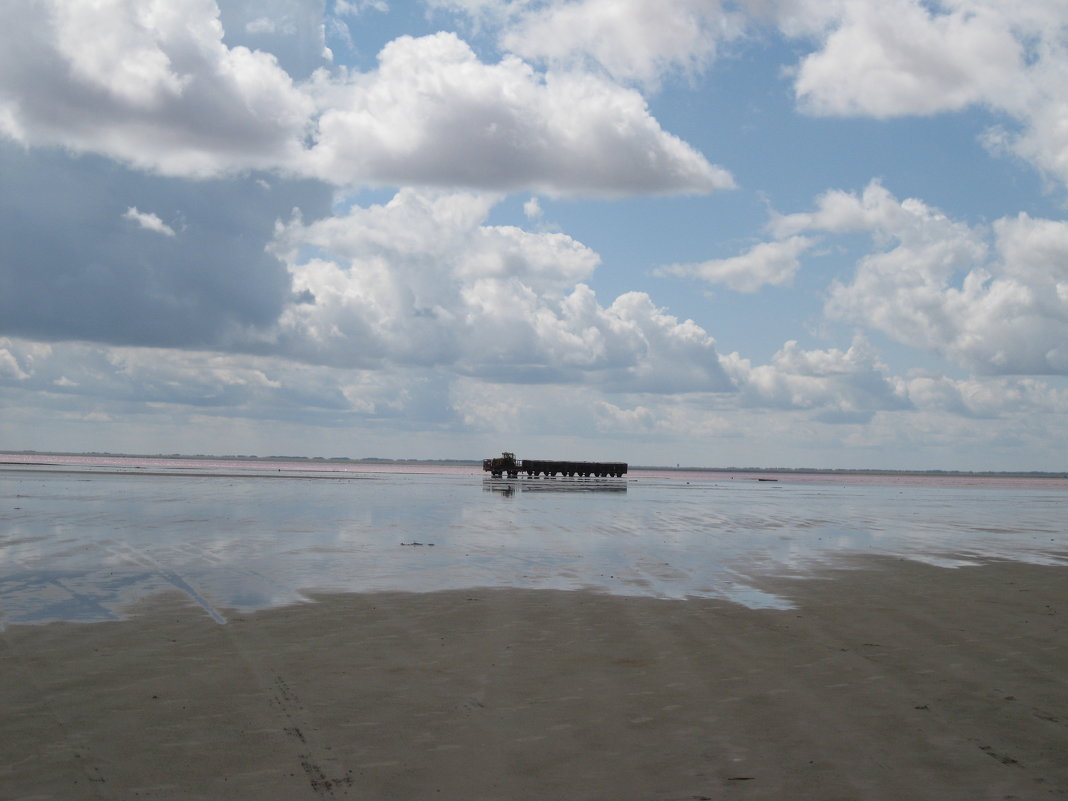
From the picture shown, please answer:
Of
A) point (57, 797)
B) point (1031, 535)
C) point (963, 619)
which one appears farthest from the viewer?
point (1031, 535)

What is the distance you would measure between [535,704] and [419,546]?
1400cm

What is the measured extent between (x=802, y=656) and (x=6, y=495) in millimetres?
41184

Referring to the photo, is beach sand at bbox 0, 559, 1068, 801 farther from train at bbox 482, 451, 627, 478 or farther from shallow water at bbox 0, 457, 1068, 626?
train at bbox 482, 451, 627, 478

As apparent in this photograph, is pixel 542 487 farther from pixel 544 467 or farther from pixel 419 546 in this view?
pixel 419 546

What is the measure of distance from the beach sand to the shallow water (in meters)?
2.03

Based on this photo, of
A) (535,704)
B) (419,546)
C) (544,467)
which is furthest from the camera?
(544,467)

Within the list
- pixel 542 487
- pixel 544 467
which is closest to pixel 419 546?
pixel 542 487

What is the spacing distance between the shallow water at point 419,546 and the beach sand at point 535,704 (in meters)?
2.03

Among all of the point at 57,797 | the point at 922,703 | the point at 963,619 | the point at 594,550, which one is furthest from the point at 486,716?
the point at 594,550

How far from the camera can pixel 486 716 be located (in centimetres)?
799

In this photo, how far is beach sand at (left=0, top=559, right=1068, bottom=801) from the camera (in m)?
6.50

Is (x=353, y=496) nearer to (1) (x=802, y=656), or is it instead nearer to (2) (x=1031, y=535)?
(2) (x=1031, y=535)

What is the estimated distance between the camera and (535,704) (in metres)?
8.40

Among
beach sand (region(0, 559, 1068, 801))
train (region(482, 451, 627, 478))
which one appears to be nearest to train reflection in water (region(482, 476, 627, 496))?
train (region(482, 451, 627, 478))
